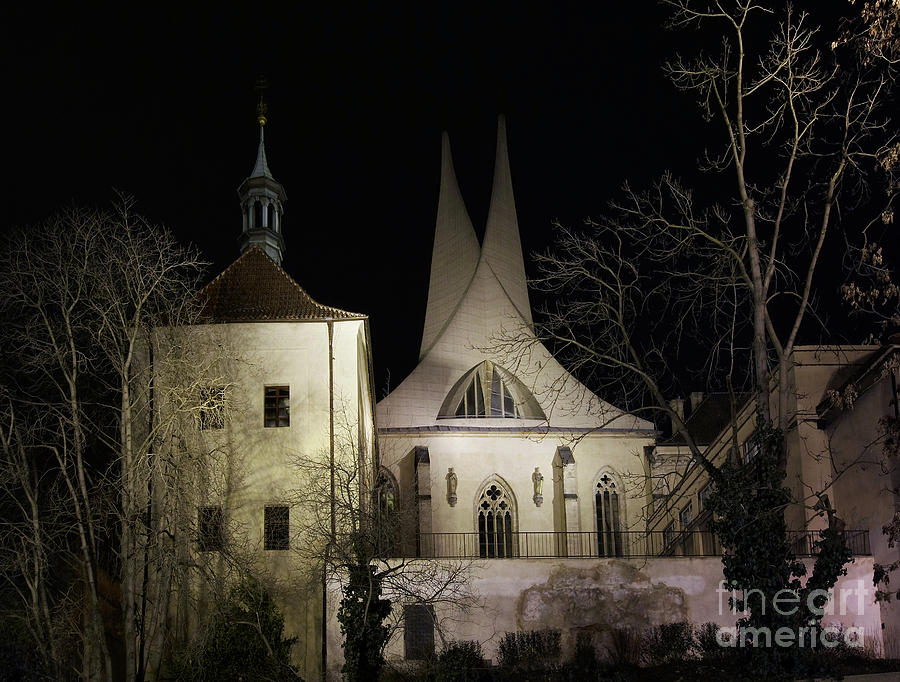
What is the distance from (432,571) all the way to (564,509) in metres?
13.7

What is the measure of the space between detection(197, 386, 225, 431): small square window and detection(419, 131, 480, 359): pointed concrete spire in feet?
62.4

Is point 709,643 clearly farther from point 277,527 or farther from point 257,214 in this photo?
point 257,214

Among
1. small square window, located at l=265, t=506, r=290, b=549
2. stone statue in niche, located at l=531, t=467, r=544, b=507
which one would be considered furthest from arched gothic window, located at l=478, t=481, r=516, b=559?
small square window, located at l=265, t=506, r=290, b=549

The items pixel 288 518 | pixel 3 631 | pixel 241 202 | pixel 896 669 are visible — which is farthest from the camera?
pixel 241 202

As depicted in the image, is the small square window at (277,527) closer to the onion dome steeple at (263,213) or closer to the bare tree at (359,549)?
the bare tree at (359,549)

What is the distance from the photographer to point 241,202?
1379 inches

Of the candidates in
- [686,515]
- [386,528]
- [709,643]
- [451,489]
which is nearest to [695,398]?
[686,515]

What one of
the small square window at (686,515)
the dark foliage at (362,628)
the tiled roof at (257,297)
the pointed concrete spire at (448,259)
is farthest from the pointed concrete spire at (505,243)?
the dark foliage at (362,628)

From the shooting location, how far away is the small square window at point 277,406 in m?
24.9

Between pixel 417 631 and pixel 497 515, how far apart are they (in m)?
13.9

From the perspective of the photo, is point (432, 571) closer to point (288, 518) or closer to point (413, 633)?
point (413, 633)

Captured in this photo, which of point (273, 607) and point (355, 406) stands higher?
point (355, 406)

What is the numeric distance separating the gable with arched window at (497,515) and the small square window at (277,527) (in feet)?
42.7

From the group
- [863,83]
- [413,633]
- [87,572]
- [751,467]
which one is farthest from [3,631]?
[863,83]
